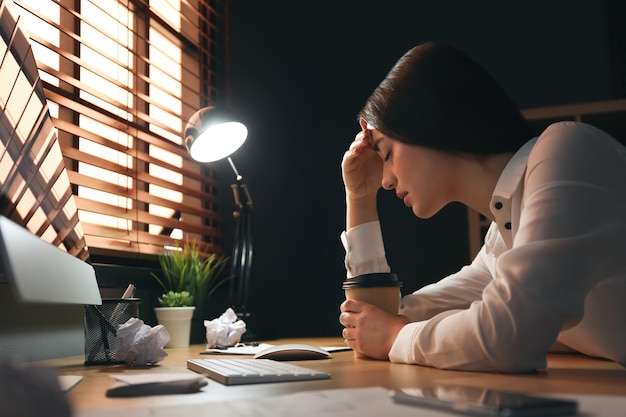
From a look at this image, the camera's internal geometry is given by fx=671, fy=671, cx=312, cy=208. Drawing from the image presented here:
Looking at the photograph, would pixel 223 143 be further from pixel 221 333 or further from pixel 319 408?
pixel 319 408

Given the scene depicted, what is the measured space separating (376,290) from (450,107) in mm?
403

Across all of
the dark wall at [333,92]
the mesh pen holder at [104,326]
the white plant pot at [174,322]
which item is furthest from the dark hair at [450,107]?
the dark wall at [333,92]

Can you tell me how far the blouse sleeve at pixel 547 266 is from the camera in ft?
3.13

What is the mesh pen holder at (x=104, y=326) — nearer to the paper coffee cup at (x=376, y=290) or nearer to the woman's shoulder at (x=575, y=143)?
the paper coffee cup at (x=376, y=290)

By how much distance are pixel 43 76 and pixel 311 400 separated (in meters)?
1.38

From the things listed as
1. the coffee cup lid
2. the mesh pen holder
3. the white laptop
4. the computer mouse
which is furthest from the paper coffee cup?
the white laptop

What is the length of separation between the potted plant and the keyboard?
Answer: 82cm

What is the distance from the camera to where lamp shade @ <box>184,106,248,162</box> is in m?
2.02

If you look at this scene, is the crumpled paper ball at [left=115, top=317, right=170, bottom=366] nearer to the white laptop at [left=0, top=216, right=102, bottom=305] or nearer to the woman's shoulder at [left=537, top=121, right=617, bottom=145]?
the white laptop at [left=0, top=216, right=102, bottom=305]

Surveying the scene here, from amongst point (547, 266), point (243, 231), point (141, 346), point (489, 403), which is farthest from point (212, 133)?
point (489, 403)

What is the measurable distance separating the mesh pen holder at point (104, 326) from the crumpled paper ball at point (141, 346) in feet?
0.23

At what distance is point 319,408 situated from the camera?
654mm

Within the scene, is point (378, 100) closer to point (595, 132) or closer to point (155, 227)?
point (595, 132)

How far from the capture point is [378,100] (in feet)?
4.66
